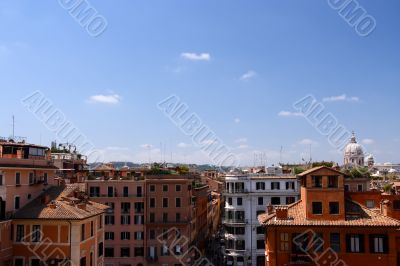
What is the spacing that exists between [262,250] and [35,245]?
118 ft

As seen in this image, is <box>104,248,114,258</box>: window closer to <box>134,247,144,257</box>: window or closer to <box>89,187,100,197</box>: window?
<box>134,247,144,257</box>: window

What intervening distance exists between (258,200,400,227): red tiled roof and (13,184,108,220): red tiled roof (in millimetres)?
16314

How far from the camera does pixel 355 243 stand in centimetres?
3697

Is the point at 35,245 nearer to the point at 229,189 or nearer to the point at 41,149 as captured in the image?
the point at 41,149

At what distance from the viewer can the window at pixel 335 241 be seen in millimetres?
37125

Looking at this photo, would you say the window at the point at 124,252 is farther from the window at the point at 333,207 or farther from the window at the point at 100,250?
the window at the point at 333,207

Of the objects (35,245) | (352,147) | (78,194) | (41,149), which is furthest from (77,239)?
(352,147)

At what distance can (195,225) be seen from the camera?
8250cm

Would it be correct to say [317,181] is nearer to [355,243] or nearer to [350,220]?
[350,220]

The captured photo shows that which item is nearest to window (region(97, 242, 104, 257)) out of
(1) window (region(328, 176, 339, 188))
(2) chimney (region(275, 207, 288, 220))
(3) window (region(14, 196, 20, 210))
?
(3) window (region(14, 196, 20, 210))

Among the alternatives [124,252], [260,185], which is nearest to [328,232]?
[260,185]

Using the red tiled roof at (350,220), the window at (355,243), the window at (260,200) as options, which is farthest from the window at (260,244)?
the window at (355,243)

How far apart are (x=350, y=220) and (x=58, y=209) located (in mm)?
24491

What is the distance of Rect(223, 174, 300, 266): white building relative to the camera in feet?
225
